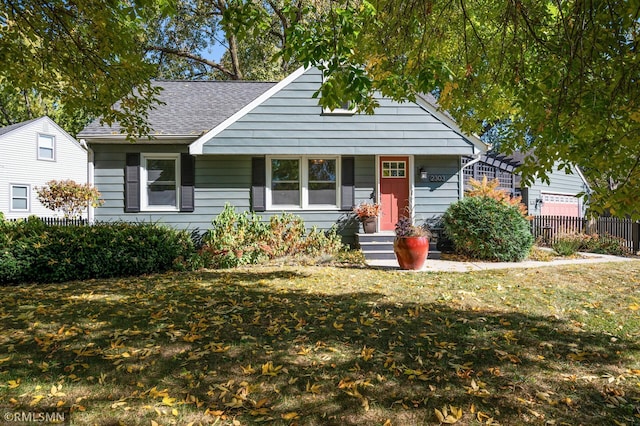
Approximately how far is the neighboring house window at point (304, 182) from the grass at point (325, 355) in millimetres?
4839

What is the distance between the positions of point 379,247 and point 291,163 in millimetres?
3543

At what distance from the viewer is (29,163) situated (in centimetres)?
2058

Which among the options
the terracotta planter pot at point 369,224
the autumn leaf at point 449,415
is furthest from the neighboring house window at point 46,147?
the autumn leaf at point 449,415

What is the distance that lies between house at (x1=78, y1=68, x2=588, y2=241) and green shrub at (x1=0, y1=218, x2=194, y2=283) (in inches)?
91.7

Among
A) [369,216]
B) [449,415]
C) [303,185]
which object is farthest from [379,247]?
[449,415]

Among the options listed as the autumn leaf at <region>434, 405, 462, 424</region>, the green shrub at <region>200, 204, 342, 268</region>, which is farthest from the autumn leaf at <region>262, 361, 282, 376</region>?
the green shrub at <region>200, 204, 342, 268</region>

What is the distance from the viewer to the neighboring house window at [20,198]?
1981 cm

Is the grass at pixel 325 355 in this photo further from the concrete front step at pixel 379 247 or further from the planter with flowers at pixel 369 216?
the planter with flowers at pixel 369 216

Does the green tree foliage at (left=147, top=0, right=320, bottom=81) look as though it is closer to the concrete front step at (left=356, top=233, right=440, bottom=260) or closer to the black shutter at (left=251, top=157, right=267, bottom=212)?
the black shutter at (left=251, top=157, right=267, bottom=212)

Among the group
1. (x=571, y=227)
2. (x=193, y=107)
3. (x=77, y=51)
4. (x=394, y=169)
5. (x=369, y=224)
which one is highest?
(x=193, y=107)

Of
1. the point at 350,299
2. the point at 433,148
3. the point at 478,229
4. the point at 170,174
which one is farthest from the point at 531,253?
the point at 170,174

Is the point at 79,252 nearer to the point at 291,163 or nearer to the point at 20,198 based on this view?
the point at 291,163

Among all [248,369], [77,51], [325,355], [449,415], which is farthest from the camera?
[77,51]

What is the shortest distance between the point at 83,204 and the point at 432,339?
17.4 m
